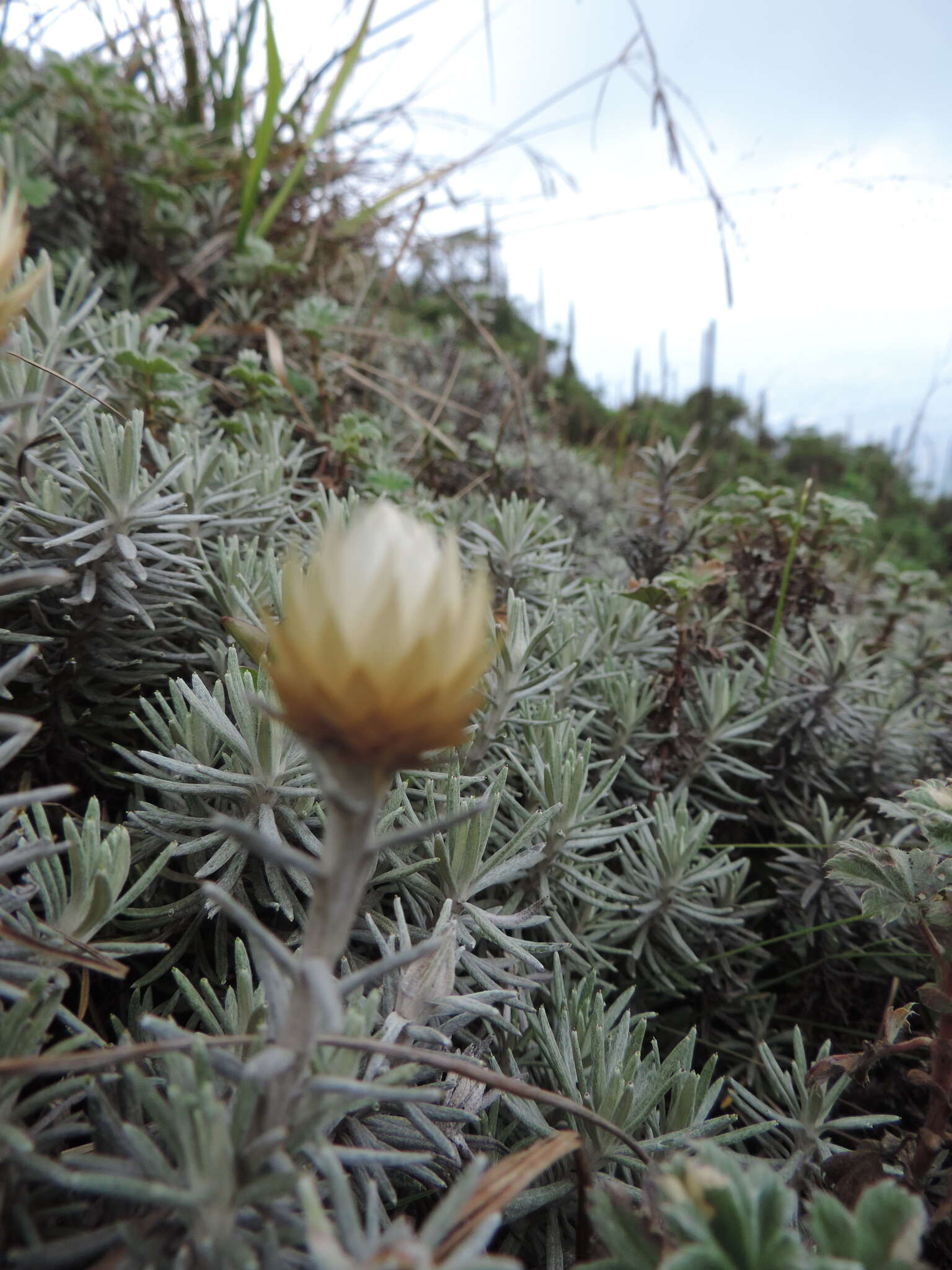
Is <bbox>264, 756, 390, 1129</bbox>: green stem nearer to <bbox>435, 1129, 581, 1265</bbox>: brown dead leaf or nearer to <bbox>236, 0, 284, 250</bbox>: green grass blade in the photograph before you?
<bbox>435, 1129, 581, 1265</bbox>: brown dead leaf

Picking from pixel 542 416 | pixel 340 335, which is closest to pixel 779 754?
pixel 340 335

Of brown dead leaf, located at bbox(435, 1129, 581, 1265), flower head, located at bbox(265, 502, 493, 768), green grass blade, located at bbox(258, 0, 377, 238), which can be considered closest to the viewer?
flower head, located at bbox(265, 502, 493, 768)

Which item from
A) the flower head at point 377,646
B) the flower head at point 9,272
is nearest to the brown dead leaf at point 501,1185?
the flower head at point 377,646

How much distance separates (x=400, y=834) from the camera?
1.36ft

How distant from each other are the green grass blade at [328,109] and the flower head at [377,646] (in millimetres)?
2223

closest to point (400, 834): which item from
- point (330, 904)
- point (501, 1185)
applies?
point (330, 904)

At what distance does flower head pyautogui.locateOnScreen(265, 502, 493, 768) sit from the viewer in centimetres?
39

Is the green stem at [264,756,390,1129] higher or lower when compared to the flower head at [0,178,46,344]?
lower

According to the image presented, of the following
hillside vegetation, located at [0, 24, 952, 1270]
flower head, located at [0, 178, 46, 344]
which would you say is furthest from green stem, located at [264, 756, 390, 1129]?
flower head, located at [0, 178, 46, 344]

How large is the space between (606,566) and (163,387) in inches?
41.6

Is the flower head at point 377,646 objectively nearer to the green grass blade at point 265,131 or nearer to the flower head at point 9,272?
the flower head at point 9,272

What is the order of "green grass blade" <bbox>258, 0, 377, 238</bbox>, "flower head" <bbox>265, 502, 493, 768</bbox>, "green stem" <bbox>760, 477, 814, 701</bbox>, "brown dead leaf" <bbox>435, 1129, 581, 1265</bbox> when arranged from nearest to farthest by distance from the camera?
"flower head" <bbox>265, 502, 493, 768</bbox>
"brown dead leaf" <bbox>435, 1129, 581, 1265</bbox>
"green stem" <bbox>760, 477, 814, 701</bbox>
"green grass blade" <bbox>258, 0, 377, 238</bbox>

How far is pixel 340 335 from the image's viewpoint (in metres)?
2.41

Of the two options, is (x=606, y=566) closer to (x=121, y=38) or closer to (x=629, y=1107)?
(x=629, y=1107)
